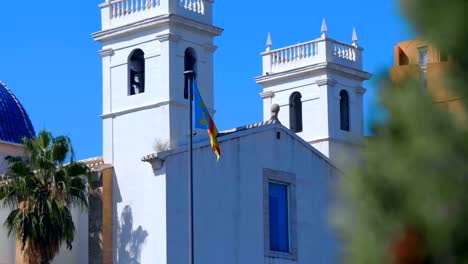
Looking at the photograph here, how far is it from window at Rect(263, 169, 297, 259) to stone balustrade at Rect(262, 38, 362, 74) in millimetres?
10768

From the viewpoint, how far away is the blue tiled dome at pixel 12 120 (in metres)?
48.8

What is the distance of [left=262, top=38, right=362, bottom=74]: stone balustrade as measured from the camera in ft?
159

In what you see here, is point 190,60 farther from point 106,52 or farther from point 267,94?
point 267,94

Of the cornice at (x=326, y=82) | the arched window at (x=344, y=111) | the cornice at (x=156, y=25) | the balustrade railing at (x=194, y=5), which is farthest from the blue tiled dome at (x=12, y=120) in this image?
the balustrade railing at (x=194, y=5)

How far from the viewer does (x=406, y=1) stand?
209 inches

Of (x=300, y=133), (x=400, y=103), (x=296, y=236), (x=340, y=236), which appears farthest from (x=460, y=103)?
(x=300, y=133)

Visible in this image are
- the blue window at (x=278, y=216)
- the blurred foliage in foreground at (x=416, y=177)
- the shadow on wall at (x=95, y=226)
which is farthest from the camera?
the blue window at (x=278, y=216)

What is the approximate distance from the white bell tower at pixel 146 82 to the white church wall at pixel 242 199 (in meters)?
0.82

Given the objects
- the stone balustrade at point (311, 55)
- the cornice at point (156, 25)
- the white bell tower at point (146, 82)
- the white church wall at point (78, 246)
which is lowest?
the white church wall at point (78, 246)

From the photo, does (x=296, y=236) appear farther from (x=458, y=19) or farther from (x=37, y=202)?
(x=458, y=19)

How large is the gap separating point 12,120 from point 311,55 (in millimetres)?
12195

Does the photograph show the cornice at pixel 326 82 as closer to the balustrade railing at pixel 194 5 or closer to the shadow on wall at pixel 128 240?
the balustrade railing at pixel 194 5

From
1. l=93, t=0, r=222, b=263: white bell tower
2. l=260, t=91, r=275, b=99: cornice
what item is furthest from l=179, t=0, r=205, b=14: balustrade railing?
l=260, t=91, r=275, b=99: cornice

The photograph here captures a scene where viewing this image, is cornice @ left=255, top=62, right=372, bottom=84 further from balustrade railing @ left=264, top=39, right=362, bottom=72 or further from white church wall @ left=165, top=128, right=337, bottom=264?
white church wall @ left=165, top=128, right=337, bottom=264
